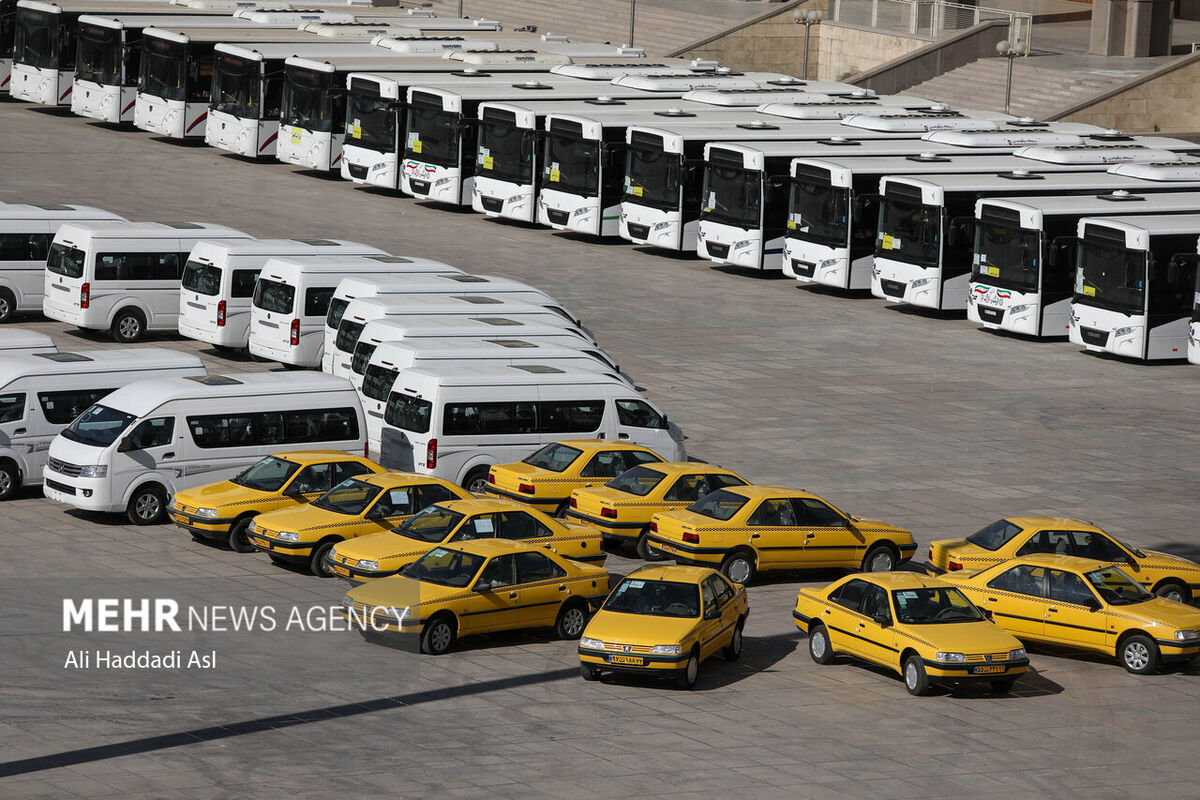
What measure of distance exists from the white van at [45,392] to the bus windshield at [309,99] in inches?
1012

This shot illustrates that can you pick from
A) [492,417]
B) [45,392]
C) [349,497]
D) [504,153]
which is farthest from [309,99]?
[349,497]

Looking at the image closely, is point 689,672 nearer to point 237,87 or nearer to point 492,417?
point 492,417

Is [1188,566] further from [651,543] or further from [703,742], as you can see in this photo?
[703,742]

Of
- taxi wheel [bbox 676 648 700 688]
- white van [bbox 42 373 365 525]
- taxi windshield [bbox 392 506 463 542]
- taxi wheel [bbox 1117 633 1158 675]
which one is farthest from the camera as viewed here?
white van [bbox 42 373 365 525]

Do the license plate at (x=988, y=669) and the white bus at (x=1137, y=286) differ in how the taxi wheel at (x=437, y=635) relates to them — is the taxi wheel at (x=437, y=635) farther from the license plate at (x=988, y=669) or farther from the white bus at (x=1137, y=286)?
the white bus at (x=1137, y=286)

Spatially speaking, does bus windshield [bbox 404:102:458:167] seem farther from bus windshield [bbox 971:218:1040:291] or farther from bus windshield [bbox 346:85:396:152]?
bus windshield [bbox 971:218:1040:291]

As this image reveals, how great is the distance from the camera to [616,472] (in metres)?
28.4

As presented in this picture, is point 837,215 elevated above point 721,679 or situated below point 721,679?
above

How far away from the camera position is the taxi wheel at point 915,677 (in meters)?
21.7

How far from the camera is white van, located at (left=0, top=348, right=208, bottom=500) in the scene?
28.4 metres

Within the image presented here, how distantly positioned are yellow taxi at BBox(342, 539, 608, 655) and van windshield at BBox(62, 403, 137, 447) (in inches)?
229

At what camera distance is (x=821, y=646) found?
22.9m

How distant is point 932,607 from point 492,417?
874cm

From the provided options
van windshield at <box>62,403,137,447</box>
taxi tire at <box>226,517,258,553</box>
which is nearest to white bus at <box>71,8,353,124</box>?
van windshield at <box>62,403,137,447</box>
